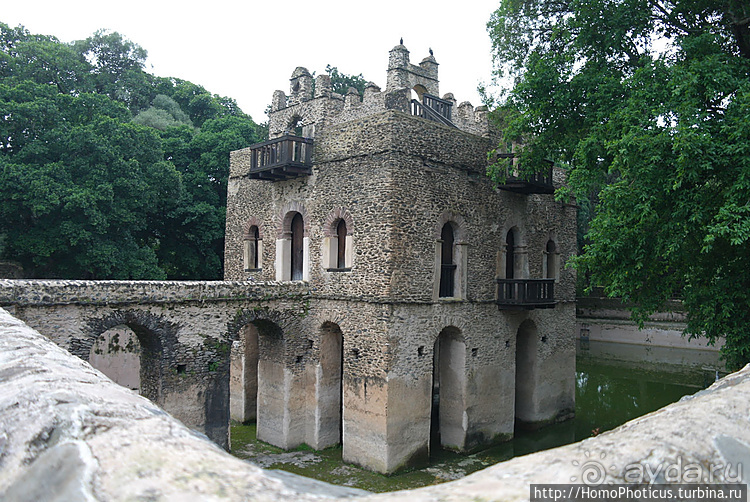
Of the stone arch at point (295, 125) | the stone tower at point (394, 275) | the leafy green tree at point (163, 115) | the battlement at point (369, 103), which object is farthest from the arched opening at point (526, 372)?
the leafy green tree at point (163, 115)

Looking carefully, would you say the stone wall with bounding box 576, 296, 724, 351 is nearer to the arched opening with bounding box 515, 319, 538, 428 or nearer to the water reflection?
the water reflection

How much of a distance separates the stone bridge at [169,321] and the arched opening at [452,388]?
485cm

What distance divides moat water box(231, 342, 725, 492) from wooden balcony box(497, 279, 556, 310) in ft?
12.7

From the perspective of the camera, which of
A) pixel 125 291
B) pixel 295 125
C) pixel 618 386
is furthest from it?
pixel 618 386

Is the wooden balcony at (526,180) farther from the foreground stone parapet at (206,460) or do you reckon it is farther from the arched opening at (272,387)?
the foreground stone parapet at (206,460)

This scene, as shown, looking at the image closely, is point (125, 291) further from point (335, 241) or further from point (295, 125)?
point (295, 125)

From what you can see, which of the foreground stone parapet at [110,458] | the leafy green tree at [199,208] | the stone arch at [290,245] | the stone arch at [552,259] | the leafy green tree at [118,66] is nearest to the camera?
the foreground stone parapet at [110,458]

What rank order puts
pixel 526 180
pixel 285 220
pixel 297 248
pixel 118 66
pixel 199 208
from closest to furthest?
pixel 526 180 → pixel 285 220 → pixel 297 248 → pixel 199 208 → pixel 118 66

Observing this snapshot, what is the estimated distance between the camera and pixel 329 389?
15383 millimetres

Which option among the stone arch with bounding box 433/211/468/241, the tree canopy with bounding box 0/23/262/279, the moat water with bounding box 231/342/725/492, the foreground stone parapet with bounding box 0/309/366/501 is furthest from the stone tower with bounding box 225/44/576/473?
the foreground stone parapet with bounding box 0/309/366/501

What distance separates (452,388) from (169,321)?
785 centimetres

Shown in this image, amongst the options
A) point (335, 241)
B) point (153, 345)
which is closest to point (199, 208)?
point (335, 241)

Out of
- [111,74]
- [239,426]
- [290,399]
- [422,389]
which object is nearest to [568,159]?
[422,389]

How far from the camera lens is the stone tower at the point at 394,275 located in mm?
13805
